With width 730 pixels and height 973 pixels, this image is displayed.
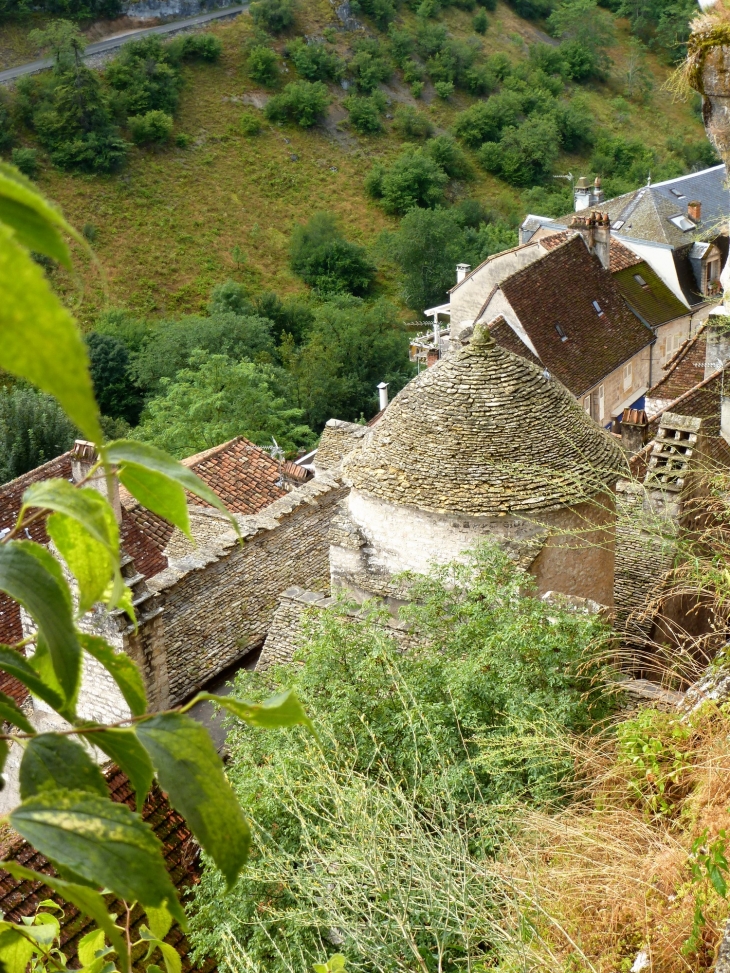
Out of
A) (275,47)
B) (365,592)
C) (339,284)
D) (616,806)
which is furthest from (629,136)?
(616,806)

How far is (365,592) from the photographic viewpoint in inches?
503

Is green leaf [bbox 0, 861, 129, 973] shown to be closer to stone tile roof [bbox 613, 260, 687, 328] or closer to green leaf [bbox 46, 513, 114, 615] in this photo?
green leaf [bbox 46, 513, 114, 615]

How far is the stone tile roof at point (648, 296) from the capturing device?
2883 centimetres

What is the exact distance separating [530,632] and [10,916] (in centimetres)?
472

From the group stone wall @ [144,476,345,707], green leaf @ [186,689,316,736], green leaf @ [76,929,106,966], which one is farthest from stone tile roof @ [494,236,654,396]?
green leaf @ [186,689,316,736]

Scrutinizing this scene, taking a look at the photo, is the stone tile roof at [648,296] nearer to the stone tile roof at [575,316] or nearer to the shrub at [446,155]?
the stone tile roof at [575,316]

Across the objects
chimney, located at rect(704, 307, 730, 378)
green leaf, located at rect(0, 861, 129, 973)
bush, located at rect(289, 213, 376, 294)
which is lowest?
bush, located at rect(289, 213, 376, 294)

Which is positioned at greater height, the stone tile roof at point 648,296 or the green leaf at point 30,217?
the green leaf at point 30,217

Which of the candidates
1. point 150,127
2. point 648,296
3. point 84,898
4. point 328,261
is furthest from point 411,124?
point 84,898

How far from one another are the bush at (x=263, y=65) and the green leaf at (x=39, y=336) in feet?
224

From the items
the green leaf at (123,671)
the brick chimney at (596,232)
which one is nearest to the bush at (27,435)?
the brick chimney at (596,232)

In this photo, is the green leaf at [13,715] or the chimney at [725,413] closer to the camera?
the green leaf at [13,715]

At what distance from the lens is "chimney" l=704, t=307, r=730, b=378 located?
1460 centimetres

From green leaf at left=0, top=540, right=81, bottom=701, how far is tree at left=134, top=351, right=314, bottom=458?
27827 millimetres
